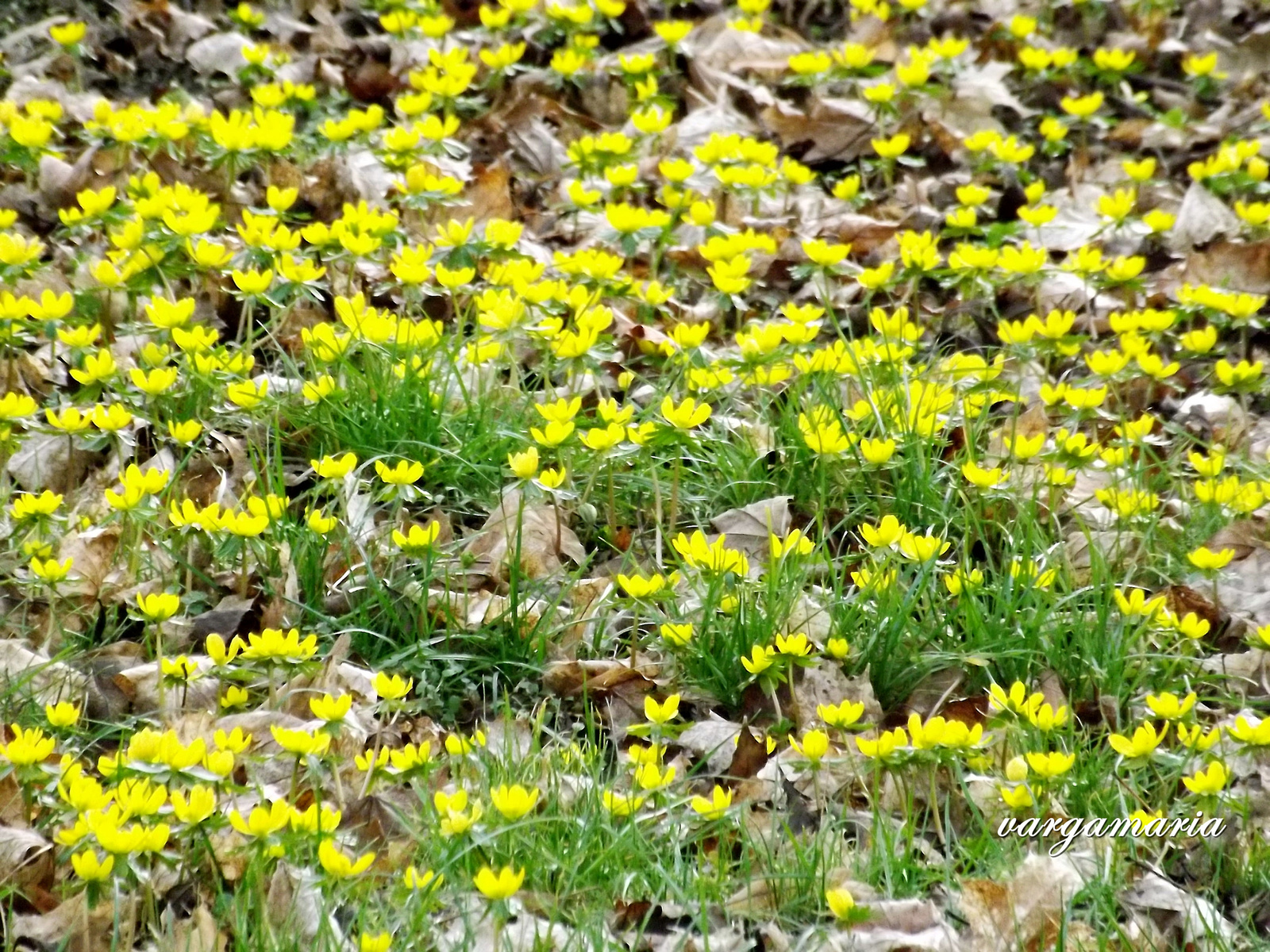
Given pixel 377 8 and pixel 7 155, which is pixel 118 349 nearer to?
pixel 7 155

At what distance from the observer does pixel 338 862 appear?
6.64ft

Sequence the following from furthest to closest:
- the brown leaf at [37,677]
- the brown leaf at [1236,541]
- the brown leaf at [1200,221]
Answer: the brown leaf at [1200,221], the brown leaf at [1236,541], the brown leaf at [37,677]

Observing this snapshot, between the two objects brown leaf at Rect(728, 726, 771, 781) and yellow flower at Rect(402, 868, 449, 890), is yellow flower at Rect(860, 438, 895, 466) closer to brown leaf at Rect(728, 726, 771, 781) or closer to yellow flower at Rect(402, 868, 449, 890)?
brown leaf at Rect(728, 726, 771, 781)

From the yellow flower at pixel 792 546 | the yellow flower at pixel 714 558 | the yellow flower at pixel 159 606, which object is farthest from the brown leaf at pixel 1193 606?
the yellow flower at pixel 159 606

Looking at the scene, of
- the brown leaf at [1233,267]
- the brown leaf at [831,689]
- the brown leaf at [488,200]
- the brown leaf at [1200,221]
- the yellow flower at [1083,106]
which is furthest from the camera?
the yellow flower at [1083,106]

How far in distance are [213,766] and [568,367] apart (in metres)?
1.42

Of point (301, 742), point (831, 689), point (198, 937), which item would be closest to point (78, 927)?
point (198, 937)

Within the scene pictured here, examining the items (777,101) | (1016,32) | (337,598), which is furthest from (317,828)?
(1016,32)

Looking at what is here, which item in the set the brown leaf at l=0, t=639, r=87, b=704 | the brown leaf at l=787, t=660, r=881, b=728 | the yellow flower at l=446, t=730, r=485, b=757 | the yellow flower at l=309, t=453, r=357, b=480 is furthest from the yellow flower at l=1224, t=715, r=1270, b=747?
the brown leaf at l=0, t=639, r=87, b=704

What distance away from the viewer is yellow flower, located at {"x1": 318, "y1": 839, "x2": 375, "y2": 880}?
6.63 feet

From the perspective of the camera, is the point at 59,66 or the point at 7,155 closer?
the point at 7,155

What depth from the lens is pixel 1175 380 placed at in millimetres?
3990

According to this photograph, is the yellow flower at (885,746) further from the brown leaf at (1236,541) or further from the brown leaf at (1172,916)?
the brown leaf at (1236,541)

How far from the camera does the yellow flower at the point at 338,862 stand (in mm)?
2021
